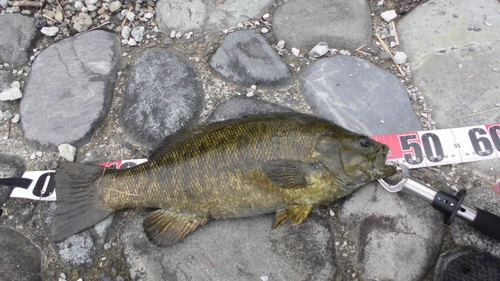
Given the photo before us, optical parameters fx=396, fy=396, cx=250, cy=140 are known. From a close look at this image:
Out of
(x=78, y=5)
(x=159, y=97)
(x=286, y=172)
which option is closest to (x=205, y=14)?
(x=159, y=97)

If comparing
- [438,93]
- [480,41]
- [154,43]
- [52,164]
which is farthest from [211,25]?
[480,41]

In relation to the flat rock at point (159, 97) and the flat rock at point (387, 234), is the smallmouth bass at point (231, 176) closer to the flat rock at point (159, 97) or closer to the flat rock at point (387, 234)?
the flat rock at point (387, 234)

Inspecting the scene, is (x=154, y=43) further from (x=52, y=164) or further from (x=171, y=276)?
(x=171, y=276)

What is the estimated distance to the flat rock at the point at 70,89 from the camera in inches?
153

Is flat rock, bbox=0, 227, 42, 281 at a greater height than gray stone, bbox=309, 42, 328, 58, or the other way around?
gray stone, bbox=309, 42, 328, 58

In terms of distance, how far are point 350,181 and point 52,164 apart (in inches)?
109

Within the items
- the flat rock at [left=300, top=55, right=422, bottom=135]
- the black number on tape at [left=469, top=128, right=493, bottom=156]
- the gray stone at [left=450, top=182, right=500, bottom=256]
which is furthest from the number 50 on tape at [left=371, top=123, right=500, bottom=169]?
the gray stone at [left=450, top=182, right=500, bottom=256]

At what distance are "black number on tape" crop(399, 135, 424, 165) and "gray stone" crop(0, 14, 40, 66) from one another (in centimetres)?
399

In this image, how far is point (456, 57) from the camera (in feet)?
12.8

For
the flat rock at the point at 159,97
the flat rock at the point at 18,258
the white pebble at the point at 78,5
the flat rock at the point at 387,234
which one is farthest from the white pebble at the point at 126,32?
the flat rock at the point at 387,234

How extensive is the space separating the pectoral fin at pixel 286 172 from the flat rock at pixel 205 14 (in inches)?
77.1

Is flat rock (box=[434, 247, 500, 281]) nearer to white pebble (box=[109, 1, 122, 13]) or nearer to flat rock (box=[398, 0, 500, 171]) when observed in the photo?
flat rock (box=[398, 0, 500, 171])

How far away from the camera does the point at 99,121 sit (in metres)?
3.91

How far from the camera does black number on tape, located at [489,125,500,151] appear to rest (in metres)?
3.48
